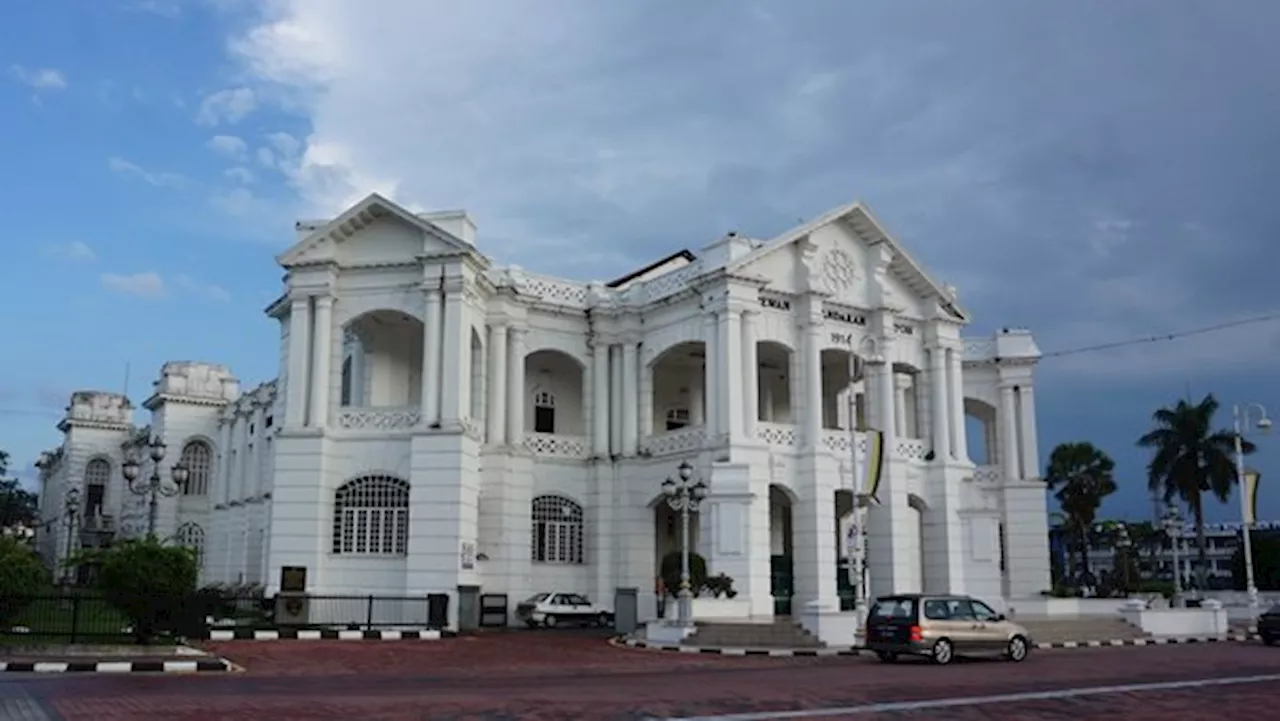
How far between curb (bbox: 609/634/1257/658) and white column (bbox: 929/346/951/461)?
833 centimetres

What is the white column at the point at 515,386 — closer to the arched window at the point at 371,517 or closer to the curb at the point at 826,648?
the arched window at the point at 371,517

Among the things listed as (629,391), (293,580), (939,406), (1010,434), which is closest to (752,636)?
(629,391)

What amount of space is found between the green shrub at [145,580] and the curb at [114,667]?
220 centimetres

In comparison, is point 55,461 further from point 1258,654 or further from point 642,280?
point 1258,654

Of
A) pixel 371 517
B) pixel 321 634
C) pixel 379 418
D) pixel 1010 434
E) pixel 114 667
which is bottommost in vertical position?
pixel 321 634

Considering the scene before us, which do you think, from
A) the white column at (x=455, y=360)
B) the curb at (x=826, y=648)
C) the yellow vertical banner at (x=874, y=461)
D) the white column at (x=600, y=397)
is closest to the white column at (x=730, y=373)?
the yellow vertical banner at (x=874, y=461)

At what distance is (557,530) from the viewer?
122ft

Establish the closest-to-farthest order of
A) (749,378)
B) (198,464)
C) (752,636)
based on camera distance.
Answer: (752,636) → (749,378) → (198,464)

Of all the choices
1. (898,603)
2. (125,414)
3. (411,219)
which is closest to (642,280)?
(411,219)

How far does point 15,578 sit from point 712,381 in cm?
1899

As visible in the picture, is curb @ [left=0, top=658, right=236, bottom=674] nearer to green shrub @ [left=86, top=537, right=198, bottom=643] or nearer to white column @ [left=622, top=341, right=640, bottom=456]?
green shrub @ [left=86, top=537, right=198, bottom=643]

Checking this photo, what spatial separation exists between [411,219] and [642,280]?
9.30 metres

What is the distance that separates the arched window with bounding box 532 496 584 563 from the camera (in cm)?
3694

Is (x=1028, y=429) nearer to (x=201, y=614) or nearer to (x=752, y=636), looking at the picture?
(x=752, y=636)
